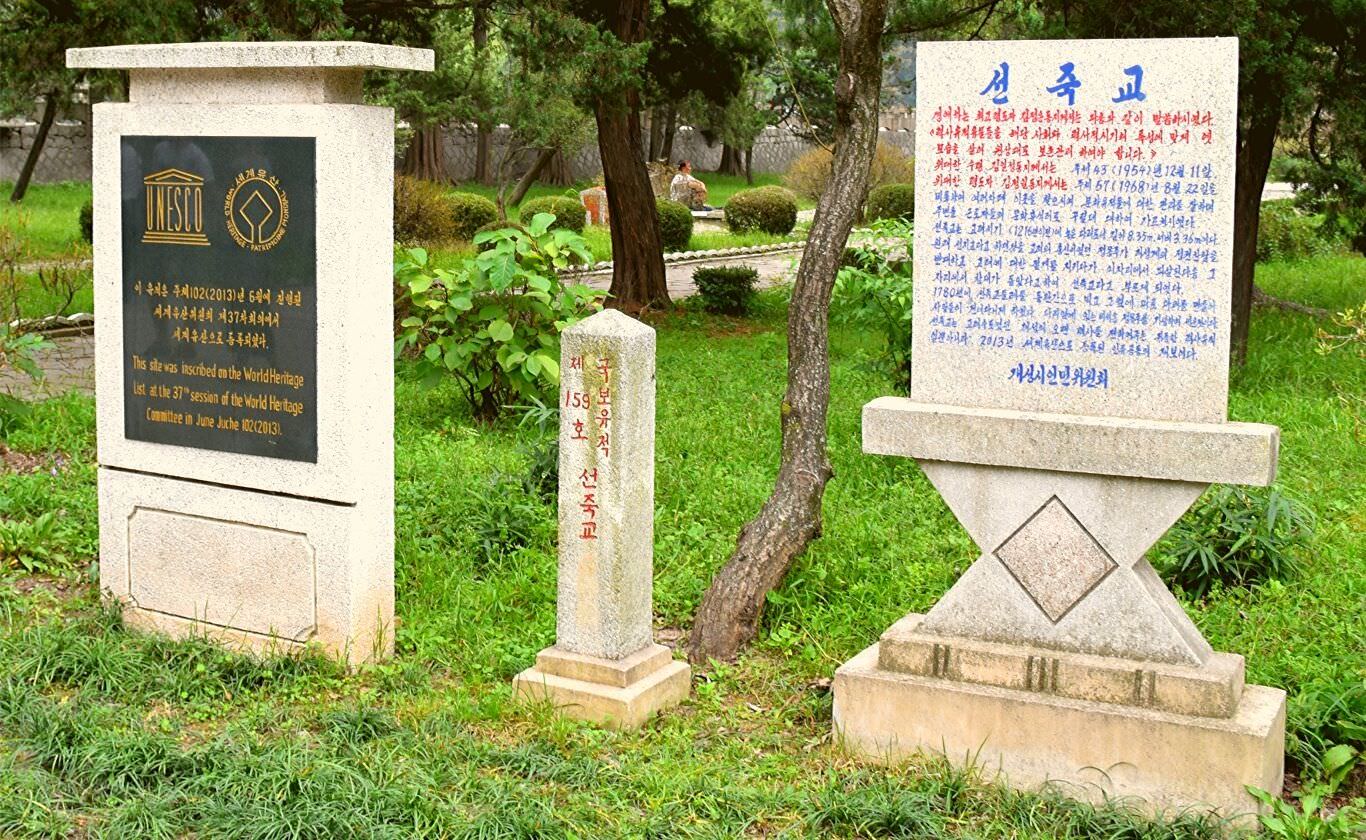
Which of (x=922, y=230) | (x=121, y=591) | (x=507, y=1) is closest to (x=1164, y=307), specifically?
(x=922, y=230)

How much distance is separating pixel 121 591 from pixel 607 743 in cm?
243

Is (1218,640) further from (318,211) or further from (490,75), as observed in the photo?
(490,75)

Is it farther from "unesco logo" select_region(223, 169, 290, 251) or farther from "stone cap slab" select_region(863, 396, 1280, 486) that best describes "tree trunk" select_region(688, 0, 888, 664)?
"unesco logo" select_region(223, 169, 290, 251)

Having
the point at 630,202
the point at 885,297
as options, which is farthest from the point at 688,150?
the point at 885,297

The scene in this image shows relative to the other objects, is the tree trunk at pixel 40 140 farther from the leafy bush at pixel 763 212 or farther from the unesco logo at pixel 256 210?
the unesco logo at pixel 256 210

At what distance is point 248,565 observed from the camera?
607 cm

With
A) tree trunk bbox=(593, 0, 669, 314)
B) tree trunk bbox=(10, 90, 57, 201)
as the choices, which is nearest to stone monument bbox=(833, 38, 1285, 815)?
tree trunk bbox=(593, 0, 669, 314)

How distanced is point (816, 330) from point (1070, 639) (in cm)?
194

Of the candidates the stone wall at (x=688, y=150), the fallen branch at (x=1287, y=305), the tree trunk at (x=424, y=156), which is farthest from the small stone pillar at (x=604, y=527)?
the stone wall at (x=688, y=150)

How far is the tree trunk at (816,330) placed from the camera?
626cm

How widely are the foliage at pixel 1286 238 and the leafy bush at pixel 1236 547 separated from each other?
15945 millimetres

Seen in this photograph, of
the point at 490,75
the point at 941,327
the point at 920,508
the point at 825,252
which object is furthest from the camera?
the point at 490,75

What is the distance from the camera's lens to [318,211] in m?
5.75

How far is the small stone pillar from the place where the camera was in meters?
5.37
